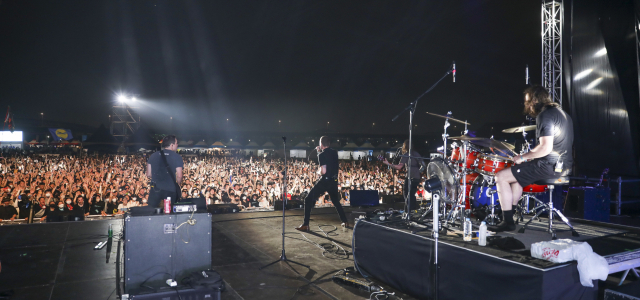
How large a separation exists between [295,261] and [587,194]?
6.25m

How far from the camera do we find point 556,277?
2.14 meters

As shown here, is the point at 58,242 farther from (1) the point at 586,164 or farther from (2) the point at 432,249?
(1) the point at 586,164

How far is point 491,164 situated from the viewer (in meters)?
4.06

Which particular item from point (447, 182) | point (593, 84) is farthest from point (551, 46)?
point (447, 182)

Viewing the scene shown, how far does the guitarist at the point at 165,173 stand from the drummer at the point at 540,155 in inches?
147

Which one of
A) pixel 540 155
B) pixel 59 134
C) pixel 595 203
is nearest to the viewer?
pixel 540 155

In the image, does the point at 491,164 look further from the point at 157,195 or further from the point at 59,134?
the point at 59,134

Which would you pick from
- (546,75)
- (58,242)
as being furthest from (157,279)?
(546,75)

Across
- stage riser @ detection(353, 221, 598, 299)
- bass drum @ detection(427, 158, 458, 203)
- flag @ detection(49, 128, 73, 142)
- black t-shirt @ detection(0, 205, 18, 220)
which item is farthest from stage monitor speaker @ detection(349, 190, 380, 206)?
flag @ detection(49, 128, 73, 142)

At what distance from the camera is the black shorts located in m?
3.12

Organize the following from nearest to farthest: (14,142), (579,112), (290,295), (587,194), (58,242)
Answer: (290,295), (58,242), (587,194), (579,112), (14,142)

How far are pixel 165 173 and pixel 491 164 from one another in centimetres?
405

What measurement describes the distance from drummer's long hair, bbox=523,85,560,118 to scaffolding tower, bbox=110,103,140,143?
24.9 m

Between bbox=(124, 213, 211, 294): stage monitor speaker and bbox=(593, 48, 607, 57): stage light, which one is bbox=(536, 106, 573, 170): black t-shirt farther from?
bbox=(593, 48, 607, 57): stage light
